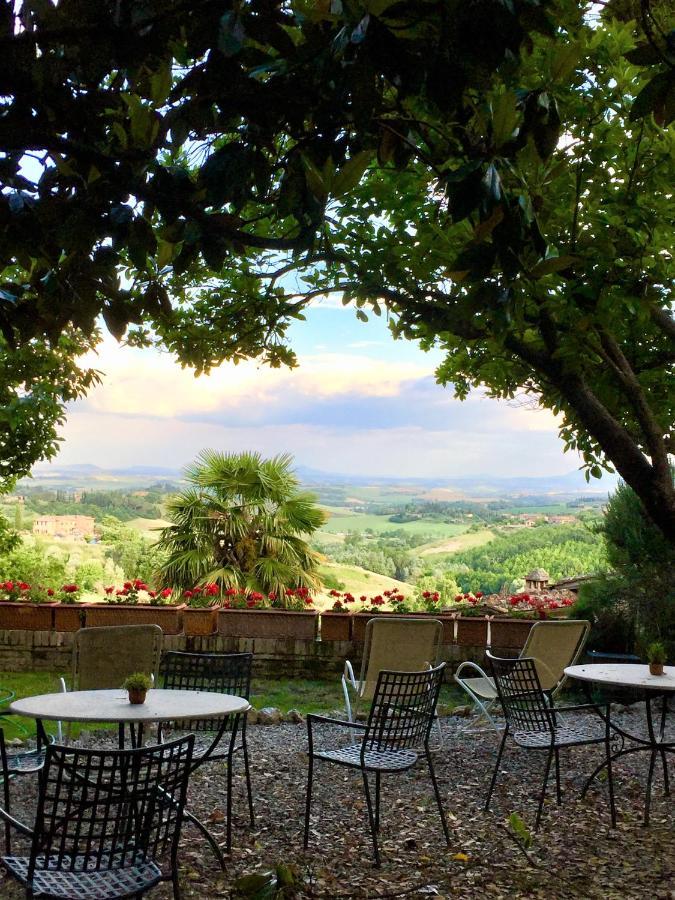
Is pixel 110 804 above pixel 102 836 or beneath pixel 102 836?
above

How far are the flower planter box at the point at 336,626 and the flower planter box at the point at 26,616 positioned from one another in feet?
8.28

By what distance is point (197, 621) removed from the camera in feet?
26.8

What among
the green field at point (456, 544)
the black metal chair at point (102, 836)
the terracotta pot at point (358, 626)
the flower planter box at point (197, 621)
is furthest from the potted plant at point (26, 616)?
the green field at point (456, 544)

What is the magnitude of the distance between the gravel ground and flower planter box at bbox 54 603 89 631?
3342 millimetres

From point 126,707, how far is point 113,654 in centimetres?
136

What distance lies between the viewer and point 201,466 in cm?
1177

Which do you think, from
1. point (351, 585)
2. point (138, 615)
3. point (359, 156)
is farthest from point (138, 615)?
point (359, 156)

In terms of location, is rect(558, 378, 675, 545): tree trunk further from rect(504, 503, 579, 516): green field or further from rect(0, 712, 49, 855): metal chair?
rect(504, 503, 579, 516): green field

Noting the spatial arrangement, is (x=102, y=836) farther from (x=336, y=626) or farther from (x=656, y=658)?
(x=336, y=626)

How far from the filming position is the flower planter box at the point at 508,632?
786 centimetres

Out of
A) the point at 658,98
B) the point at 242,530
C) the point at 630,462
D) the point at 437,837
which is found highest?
the point at 658,98

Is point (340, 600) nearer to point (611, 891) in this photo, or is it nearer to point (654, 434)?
point (654, 434)

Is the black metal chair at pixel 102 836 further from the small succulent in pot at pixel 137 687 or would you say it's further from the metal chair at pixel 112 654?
the metal chair at pixel 112 654

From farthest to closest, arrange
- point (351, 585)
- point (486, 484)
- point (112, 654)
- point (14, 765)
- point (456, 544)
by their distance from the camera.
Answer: point (486, 484) < point (456, 544) < point (351, 585) < point (112, 654) < point (14, 765)
